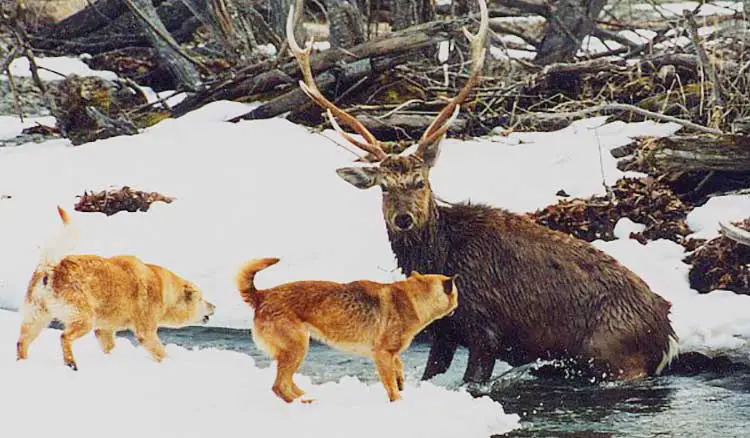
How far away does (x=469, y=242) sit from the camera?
27.2ft

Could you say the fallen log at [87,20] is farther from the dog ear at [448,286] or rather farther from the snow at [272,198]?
the dog ear at [448,286]

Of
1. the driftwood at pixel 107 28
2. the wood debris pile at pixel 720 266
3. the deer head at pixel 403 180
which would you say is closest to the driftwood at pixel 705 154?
the wood debris pile at pixel 720 266

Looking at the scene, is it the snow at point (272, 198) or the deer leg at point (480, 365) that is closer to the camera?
the deer leg at point (480, 365)

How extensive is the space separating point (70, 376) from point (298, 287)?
1.16 m

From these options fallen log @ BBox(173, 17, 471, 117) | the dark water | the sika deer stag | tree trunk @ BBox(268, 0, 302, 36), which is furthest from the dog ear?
tree trunk @ BBox(268, 0, 302, 36)

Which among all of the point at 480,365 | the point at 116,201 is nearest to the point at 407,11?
the point at 116,201

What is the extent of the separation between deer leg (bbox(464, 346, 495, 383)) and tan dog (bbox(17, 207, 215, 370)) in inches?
69.1

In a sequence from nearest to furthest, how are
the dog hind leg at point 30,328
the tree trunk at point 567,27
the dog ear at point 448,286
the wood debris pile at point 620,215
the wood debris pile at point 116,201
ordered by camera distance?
the dog hind leg at point 30,328
the dog ear at point 448,286
the wood debris pile at point 620,215
the wood debris pile at point 116,201
the tree trunk at point 567,27

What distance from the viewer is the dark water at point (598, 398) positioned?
22.2 feet

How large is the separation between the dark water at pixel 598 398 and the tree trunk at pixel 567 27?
6460 mm

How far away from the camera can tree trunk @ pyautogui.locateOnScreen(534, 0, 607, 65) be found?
14336mm

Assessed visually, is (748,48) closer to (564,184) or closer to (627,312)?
(564,184)

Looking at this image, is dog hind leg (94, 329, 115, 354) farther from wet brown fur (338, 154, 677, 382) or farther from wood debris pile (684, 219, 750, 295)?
wood debris pile (684, 219, 750, 295)

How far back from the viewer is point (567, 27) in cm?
1445
